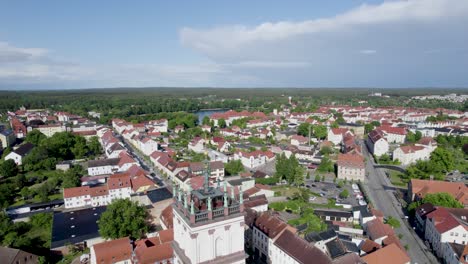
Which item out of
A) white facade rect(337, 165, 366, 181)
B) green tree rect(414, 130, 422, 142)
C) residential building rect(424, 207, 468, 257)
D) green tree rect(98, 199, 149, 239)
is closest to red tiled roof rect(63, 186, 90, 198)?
green tree rect(98, 199, 149, 239)

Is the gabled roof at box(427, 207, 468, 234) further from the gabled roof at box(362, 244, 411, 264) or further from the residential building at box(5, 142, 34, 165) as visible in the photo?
the residential building at box(5, 142, 34, 165)

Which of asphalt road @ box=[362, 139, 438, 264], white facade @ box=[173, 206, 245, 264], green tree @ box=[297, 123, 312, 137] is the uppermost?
white facade @ box=[173, 206, 245, 264]

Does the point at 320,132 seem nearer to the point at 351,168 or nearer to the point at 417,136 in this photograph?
the point at 417,136

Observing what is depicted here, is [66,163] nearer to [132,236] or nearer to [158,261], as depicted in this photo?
[132,236]

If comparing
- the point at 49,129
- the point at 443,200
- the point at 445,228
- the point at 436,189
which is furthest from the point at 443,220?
the point at 49,129

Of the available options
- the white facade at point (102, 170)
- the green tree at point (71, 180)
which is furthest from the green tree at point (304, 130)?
the green tree at point (71, 180)

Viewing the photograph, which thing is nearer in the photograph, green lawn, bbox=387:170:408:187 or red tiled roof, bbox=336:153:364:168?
green lawn, bbox=387:170:408:187

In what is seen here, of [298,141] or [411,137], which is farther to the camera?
[298,141]

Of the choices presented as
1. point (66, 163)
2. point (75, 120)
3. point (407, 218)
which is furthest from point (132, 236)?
point (75, 120)
